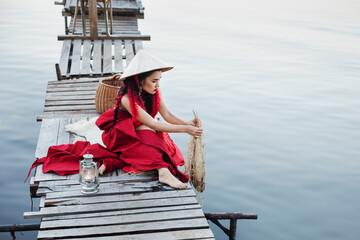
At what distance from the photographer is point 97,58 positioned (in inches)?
275

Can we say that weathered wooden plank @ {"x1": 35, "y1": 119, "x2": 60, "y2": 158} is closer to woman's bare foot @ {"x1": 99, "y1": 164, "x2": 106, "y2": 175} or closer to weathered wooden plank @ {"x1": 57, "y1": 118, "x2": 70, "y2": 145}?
weathered wooden plank @ {"x1": 57, "y1": 118, "x2": 70, "y2": 145}

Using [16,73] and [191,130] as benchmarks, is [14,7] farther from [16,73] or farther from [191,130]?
[191,130]

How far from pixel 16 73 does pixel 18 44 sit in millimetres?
2768

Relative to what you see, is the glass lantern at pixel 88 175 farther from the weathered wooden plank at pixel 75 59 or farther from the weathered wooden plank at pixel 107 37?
the weathered wooden plank at pixel 107 37

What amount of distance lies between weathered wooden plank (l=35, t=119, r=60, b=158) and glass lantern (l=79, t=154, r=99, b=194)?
35.3 inches

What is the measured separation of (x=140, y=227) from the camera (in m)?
2.88

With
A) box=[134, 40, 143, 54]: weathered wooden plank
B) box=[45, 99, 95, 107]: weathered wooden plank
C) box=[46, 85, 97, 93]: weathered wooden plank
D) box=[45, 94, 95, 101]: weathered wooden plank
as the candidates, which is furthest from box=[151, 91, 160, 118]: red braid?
box=[134, 40, 143, 54]: weathered wooden plank

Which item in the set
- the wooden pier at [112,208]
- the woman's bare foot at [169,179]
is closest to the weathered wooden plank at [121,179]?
the wooden pier at [112,208]

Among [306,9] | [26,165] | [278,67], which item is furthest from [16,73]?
[306,9]

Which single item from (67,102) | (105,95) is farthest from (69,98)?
(105,95)

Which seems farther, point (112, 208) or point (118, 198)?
point (118, 198)

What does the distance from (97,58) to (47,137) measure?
282 centimetres

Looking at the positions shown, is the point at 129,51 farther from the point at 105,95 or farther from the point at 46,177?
the point at 46,177

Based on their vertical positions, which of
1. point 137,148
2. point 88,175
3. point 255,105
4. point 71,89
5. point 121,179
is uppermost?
point 71,89
